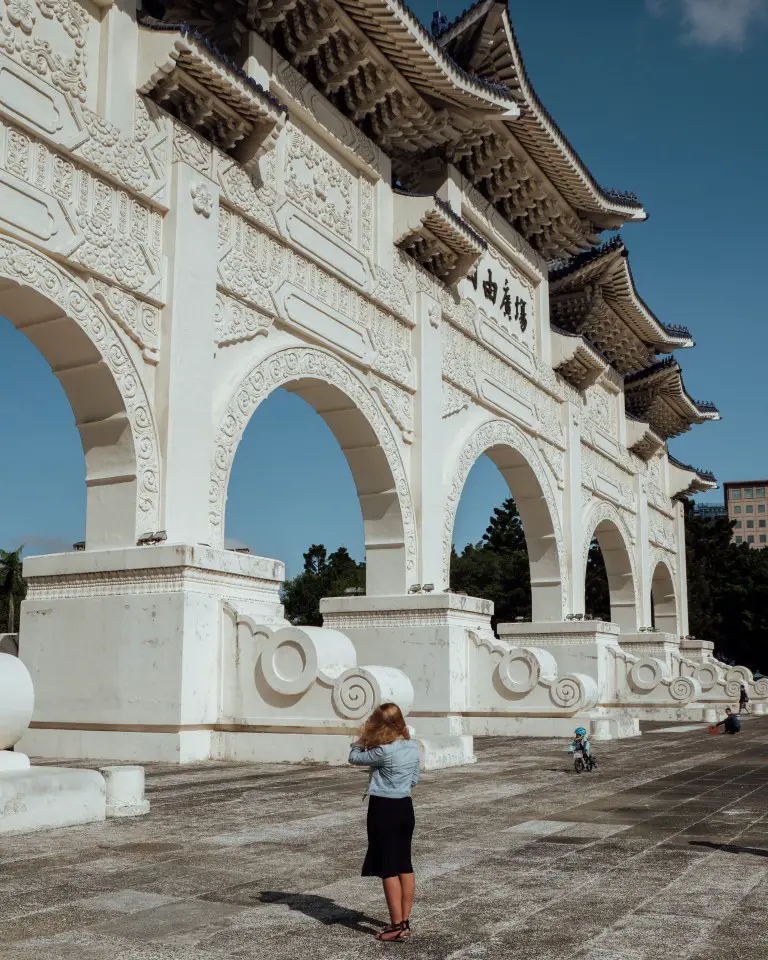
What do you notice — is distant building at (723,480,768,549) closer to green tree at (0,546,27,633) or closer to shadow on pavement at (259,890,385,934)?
green tree at (0,546,27,633)

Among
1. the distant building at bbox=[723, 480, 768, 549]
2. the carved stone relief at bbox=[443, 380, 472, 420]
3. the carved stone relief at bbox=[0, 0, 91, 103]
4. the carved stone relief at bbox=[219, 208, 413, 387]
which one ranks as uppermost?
the distant building at bbox=[723, 480, 768, 549]

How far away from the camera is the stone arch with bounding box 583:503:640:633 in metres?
A: 23.0

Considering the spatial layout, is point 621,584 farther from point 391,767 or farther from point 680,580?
point 391,767

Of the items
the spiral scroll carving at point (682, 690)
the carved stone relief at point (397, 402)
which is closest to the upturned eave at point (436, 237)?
the carved stone relief at point (397, 402)

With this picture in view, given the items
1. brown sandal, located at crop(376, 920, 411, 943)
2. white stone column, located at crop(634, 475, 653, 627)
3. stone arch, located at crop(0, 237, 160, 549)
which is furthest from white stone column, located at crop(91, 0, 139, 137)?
white stone column, located at crop(634, 475, 653, 627)

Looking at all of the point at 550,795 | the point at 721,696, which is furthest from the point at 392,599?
the point at 721,696

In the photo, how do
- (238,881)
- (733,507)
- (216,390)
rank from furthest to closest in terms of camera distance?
(733,507), (216,390), (238,881)

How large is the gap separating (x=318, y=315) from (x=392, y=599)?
3.68 metres

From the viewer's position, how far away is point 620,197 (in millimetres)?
18719

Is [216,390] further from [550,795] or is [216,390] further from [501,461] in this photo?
[501,461]

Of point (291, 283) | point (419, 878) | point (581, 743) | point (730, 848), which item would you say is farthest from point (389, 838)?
point (291, 283)

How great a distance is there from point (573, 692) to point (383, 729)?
32.9 feet

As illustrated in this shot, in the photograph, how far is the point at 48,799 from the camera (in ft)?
17.0

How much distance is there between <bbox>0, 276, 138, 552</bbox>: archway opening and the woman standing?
5552 millimetres
